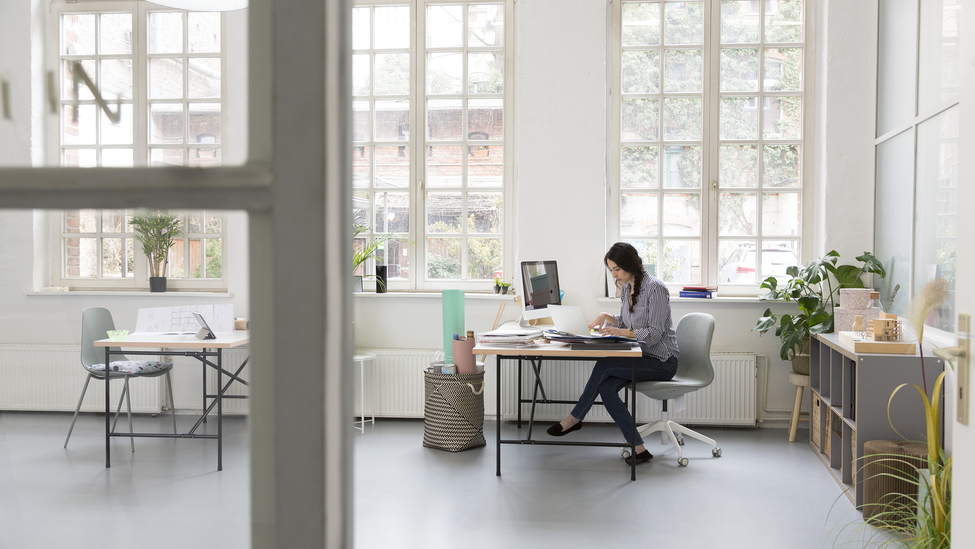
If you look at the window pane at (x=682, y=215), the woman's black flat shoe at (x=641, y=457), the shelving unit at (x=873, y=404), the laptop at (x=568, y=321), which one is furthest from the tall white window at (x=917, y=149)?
the laptop at (x=568, y=321)

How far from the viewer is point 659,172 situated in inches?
205

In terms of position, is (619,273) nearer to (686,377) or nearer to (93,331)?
(686,377)

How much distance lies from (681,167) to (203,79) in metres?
5.22

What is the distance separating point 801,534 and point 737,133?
3.27 metres

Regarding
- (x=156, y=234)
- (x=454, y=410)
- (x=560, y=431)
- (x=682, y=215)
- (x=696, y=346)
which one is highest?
(x=682, y=215)

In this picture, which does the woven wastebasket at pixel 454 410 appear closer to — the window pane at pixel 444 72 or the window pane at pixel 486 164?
the window pane at pixel 486 164

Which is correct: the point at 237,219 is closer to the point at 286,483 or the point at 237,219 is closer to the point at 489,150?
the point at 286,483

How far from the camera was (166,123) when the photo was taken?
0.35m

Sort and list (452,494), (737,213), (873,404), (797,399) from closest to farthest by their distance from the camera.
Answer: (873,404), (452,494), (797,399), (737,213)

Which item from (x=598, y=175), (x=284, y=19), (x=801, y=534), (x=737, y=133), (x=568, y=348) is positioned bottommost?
(x=801, y=534)

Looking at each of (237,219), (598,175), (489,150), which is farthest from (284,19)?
(489,150)

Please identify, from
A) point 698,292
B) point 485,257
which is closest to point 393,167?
point 485,257

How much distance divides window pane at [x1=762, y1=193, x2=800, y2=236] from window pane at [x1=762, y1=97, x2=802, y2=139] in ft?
1.62

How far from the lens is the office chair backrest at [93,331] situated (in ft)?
1.16
